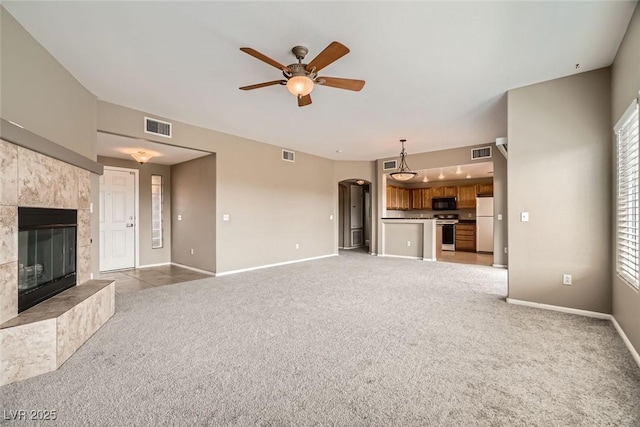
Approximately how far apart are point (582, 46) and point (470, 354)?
3071 millimetres

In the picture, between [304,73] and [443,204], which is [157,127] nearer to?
[304,73]

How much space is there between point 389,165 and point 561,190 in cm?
480

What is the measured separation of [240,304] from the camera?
3.70 meters

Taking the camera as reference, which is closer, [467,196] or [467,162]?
[467,162]

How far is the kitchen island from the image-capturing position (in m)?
7.32

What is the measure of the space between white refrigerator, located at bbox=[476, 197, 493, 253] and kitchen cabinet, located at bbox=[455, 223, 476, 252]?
50 centimetres

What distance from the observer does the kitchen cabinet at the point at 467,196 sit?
9.41 metres

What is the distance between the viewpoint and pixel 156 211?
22.2 feet

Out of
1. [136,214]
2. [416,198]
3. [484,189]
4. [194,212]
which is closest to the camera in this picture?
[194,212]

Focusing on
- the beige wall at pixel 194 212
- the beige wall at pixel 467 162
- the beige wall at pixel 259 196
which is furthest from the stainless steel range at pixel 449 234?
the beige wall at pixel 194 212

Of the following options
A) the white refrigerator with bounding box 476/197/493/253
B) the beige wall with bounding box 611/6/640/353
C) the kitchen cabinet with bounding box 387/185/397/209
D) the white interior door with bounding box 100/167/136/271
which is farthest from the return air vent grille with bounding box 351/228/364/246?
the beige wall with bounding box 611/6/640/353

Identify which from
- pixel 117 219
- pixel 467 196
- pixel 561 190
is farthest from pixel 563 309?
pixel 117 219

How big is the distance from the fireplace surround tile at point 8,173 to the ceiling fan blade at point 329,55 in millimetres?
Result: 2350

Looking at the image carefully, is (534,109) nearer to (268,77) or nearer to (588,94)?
(588,94)
